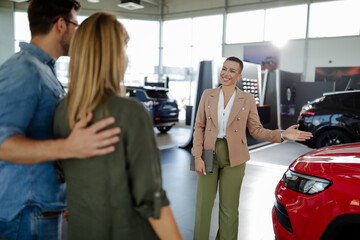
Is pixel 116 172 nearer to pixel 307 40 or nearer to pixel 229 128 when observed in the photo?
pixel 229 128

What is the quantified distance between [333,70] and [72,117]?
39.6 ft

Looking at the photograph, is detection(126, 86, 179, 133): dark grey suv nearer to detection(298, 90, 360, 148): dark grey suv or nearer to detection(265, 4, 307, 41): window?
detection(298, 90, 360, 148): dark grey suv

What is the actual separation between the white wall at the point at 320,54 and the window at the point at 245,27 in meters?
1.36

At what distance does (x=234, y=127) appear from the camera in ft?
7.70

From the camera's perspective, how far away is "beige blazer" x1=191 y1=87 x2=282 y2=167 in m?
2.31

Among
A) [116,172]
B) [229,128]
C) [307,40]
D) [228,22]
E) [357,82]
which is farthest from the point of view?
[228,22]

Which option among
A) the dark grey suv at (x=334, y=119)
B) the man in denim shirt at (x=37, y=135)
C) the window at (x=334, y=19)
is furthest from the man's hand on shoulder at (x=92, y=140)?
the window at (x=334, y=19)

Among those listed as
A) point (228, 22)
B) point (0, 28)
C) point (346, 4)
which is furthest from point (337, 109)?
point (0, 28)

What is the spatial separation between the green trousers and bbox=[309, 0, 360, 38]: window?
428 inches

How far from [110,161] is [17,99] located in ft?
1.20

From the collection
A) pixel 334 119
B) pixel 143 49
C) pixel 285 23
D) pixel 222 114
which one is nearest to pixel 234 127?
pixel 222 114

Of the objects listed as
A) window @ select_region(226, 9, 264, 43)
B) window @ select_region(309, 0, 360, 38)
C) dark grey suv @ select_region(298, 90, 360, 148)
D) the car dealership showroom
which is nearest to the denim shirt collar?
the car dealership showroom

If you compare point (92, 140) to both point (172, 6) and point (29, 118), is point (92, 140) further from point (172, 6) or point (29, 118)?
point (172, 6)

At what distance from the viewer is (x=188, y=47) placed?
46.6 ft
